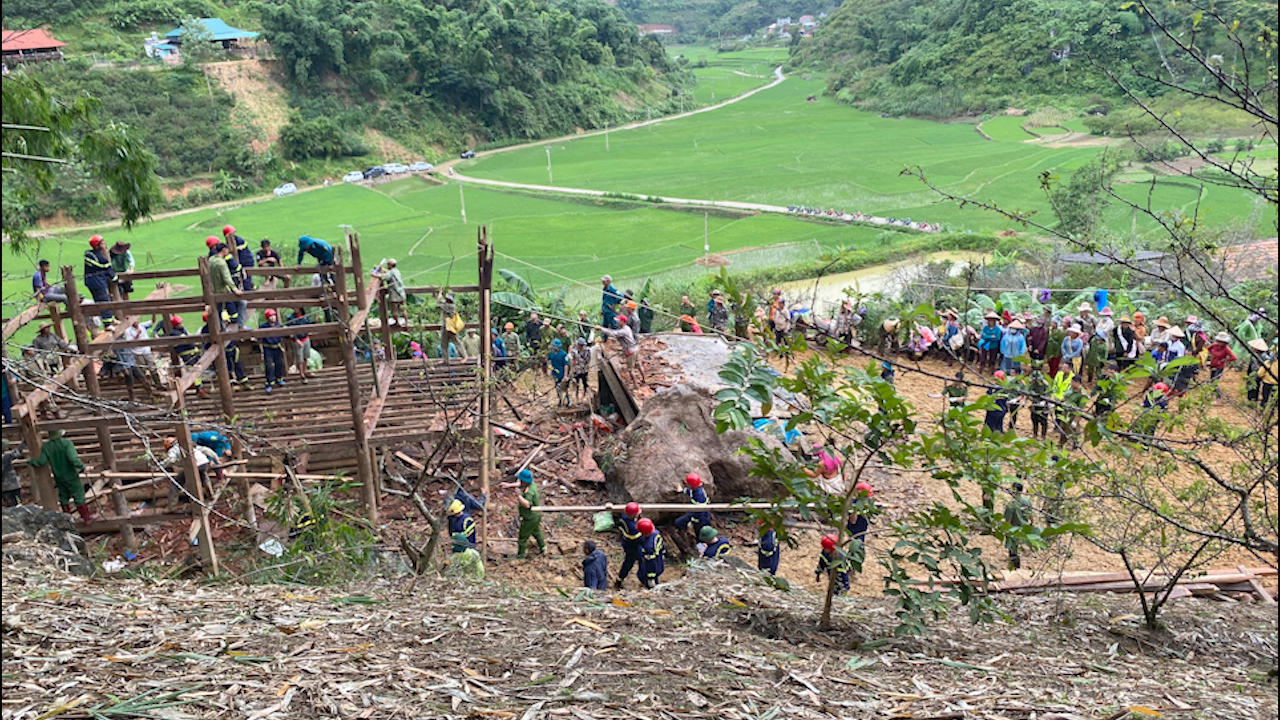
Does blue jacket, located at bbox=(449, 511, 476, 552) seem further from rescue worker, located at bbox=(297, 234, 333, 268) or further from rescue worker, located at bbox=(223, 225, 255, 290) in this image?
rescue worker, located at bbox=(223, 225, 255, 290)

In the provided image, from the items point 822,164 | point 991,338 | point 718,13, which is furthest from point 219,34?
point 718,13

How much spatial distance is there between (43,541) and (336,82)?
58427mm

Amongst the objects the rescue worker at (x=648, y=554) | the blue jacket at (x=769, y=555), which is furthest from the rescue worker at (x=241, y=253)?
the blue jacket at (x=769, y=555)

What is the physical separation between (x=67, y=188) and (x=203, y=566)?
38.1m

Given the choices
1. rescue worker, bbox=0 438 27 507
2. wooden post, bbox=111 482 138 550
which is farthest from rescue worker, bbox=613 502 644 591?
rescue worker, bbox=0 438 27 507

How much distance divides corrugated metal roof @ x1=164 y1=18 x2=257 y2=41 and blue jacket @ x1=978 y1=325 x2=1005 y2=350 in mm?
59659

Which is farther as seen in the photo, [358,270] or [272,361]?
[272,361]

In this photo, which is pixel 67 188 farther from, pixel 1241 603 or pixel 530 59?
pixel 1241 603

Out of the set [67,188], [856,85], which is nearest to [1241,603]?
[67,188]

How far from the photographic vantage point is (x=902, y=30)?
75312 millimetres

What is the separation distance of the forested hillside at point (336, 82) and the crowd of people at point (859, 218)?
94.2 ft

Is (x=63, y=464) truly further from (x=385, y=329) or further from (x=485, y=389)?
(x=385, y=329)

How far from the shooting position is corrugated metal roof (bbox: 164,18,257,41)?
5803cm

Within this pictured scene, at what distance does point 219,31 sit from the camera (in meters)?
59.4
